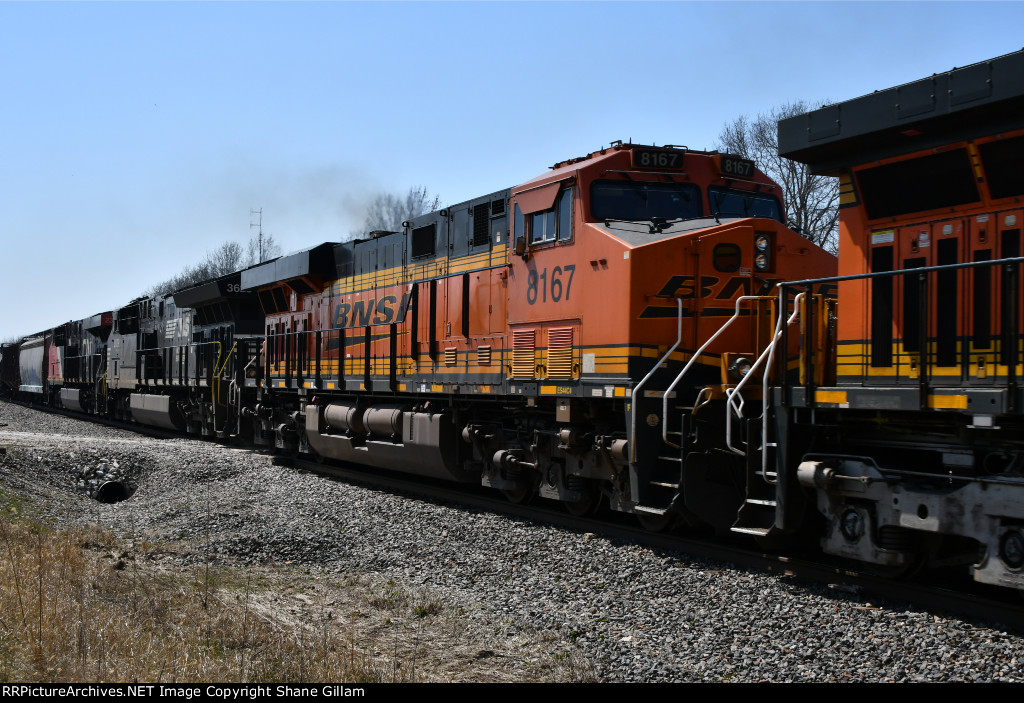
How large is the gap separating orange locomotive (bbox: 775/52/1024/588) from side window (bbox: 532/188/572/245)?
118 inches

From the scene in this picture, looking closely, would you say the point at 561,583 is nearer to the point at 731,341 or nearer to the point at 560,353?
the point at 560,353

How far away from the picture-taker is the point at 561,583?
7.63 m

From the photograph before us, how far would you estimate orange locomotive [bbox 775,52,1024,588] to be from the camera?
19.1 feet

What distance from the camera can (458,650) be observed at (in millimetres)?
6117

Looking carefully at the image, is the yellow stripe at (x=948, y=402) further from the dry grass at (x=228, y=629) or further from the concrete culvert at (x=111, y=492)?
the concrete culvert at (x=111, y=492)

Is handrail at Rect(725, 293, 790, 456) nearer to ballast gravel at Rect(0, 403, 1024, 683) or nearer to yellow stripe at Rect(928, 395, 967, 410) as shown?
ballast gravel at Rect(0, 403, 1024, 683)

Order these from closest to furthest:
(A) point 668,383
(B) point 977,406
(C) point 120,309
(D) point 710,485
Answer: (B) point 977,406
(D) point 710,485
(A) point 668,383
(C) point 120,309

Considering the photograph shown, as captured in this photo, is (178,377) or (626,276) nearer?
(626,276)

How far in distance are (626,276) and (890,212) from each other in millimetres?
2641

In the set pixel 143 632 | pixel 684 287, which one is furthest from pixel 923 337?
pixel 143 632

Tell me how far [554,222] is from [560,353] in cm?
145

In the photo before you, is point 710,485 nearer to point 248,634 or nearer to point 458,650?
point 458,650

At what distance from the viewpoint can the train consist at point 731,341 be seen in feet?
20.1
